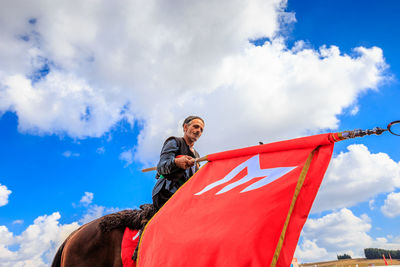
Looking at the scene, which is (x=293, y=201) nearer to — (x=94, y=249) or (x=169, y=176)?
(x=169, y=176)

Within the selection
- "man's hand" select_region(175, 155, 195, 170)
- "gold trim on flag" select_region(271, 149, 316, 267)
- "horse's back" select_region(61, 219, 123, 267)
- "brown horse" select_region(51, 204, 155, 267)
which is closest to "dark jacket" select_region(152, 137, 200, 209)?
"man's hand" select_region(175, 155, 195, 170)

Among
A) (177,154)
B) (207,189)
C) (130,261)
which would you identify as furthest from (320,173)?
(130,261)

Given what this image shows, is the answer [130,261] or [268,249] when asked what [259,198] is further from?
[130,261]

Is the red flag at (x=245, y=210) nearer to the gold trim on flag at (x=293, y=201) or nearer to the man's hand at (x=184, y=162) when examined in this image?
the gold trim on flag at (x=293, y=201)

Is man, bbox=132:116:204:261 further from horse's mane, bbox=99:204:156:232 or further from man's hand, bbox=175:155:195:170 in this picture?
horse's mane, bbox=99:204:156:232

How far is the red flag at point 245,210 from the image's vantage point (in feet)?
8.48

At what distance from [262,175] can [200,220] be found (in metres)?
0.80

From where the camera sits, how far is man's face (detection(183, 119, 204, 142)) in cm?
445

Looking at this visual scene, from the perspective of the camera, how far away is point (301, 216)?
274cm

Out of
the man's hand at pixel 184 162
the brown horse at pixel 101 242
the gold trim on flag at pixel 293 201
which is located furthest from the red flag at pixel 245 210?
the brown horse at pixel 101 242

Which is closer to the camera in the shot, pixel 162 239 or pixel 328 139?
pixel 328 139

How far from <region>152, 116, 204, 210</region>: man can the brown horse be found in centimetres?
34

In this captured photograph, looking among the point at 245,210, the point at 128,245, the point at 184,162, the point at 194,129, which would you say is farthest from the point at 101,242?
A: the point at 245,210

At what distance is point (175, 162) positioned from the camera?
3.96m
